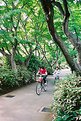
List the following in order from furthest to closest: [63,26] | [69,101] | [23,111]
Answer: [23,111]
[63,26]
[69,101]

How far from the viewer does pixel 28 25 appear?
2000cm

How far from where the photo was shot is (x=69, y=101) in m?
6.24

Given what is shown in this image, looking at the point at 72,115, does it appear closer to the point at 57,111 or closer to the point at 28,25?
the point at 57,111

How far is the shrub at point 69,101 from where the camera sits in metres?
5.79

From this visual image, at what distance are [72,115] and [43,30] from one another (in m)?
14.3

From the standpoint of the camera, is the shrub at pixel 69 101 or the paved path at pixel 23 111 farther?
the paved path at pixel 23 111

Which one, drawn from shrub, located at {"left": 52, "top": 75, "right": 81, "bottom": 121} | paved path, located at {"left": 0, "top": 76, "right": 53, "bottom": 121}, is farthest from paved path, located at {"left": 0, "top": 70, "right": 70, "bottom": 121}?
shrub, located at {"left": 52, "top": 75, "right": 81, "bottom": 121}

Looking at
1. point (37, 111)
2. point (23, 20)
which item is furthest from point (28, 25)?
point (37, 111)

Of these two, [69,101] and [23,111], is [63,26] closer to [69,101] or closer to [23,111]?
[69,101]

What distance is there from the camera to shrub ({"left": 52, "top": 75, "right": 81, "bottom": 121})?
19.0ft

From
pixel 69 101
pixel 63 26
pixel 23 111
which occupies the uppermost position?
pixel 63 26

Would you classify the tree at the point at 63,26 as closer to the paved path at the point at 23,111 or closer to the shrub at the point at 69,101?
the shrub at the point at 69,101

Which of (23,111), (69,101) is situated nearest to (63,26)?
(69,101)

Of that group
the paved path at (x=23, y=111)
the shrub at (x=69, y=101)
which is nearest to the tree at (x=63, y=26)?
the shrub at (x=69, y=101)
